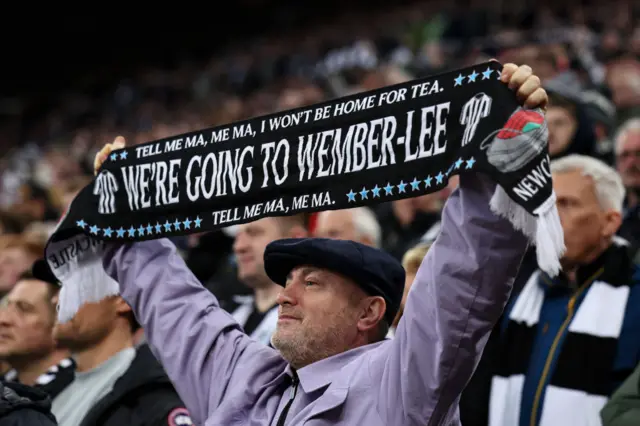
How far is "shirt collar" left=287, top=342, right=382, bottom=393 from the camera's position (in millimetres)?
2643

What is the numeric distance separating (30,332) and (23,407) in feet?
4.06

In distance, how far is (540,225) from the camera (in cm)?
215

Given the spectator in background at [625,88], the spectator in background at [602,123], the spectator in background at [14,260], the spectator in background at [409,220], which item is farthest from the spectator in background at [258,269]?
the spectator in background at [625,88]

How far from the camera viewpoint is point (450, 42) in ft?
37.7

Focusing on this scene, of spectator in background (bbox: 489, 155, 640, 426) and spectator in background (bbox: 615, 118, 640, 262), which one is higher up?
spectator in background (bbox: 615, 118, 640, 262)

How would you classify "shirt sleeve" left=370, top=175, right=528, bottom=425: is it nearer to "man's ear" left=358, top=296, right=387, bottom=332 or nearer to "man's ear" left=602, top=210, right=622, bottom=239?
"man's ear" left=358, top=296, right=387, bottom=332

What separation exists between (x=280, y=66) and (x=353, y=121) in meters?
11.0

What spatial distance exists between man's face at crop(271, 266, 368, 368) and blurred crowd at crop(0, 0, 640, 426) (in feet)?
2.47

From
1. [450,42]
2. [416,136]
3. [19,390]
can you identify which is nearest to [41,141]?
[450,42]

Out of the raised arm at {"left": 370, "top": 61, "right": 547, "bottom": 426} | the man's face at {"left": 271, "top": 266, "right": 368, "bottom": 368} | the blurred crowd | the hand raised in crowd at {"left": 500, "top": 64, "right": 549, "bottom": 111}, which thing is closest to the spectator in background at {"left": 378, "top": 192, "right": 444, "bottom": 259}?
the blurred crowd

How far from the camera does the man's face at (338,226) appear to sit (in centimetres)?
468

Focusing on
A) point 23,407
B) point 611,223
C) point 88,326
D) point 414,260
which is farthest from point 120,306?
point 611,223

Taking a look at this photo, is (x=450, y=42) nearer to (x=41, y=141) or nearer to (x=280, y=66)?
(x=280, y=66)

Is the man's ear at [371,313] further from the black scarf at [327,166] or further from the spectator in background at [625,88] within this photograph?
the spectator in background at [625,88]
